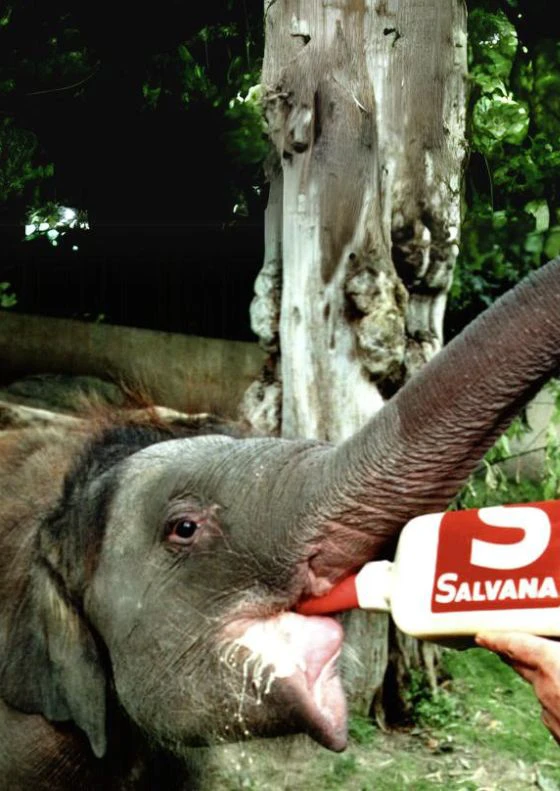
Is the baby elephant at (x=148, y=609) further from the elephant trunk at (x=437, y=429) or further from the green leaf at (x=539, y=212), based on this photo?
the green leaf at (x=539, y=212)

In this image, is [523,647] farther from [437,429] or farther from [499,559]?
[437,429]

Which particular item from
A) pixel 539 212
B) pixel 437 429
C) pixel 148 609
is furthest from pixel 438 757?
pixel 539 212

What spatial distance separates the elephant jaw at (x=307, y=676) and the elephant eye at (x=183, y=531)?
379mm

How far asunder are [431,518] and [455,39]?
10.3 feet

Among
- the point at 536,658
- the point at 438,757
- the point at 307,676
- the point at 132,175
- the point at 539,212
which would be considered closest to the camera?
the point at 536,658

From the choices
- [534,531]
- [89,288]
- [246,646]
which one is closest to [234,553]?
[246,646]

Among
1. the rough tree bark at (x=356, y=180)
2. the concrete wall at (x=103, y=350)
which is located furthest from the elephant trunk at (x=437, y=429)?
the concrete wall at (x=103, y=350)

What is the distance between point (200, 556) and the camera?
3244 mm

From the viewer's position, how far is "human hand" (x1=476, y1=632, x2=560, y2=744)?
233 centimetres

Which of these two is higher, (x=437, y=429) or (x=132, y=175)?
(x=132, y=175)

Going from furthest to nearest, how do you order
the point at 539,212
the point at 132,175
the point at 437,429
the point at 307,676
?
the point at 132,175
the point at 539,212
the point at 307,676
the point at 437,429

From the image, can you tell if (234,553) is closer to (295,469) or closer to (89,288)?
(295,469)

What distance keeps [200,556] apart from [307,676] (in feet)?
1.51

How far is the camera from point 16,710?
3713 mm
